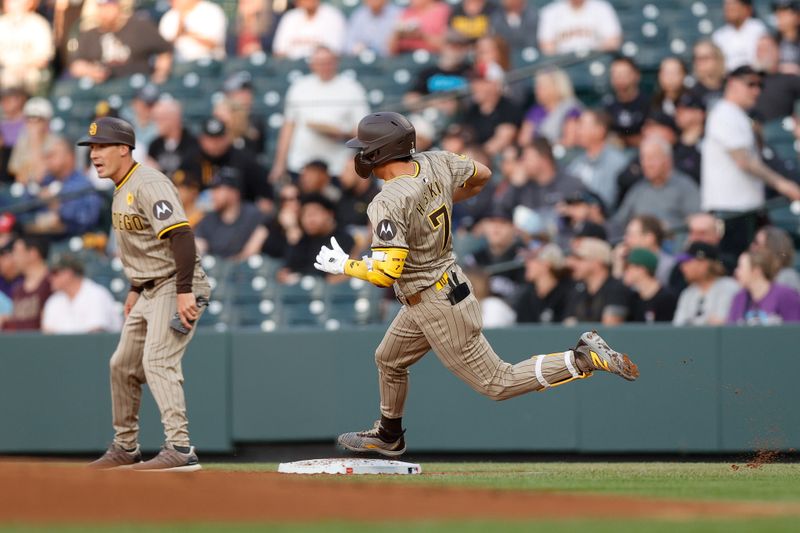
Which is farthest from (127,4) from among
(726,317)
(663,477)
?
→ (663,477)

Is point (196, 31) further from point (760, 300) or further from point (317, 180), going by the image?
point (760, 300)

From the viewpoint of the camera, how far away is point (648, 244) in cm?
1065

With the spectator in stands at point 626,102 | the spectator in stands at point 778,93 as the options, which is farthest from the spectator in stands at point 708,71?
the spectator in stands at point 626,102

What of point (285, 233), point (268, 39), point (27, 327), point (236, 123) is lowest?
point (27, 327)

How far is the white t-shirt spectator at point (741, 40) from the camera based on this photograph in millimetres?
12492

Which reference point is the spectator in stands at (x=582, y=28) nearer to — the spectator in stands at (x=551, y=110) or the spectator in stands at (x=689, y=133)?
the spectator in stands at (x=551, y=110)

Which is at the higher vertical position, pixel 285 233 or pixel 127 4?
pixel 127 4

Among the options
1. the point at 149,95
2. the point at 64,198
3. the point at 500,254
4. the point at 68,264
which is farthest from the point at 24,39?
the point at 500,254

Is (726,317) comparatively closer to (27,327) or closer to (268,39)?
(27,327)

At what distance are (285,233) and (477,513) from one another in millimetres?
7153

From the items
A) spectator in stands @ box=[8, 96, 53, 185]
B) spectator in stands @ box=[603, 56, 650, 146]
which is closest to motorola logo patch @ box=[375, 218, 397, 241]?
spectator in stands @ box=[603, 56, 650, 146]

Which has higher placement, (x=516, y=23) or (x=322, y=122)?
(x=516, y=23)

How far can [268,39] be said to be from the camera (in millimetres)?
15133

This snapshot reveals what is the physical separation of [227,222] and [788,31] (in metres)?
5.43
